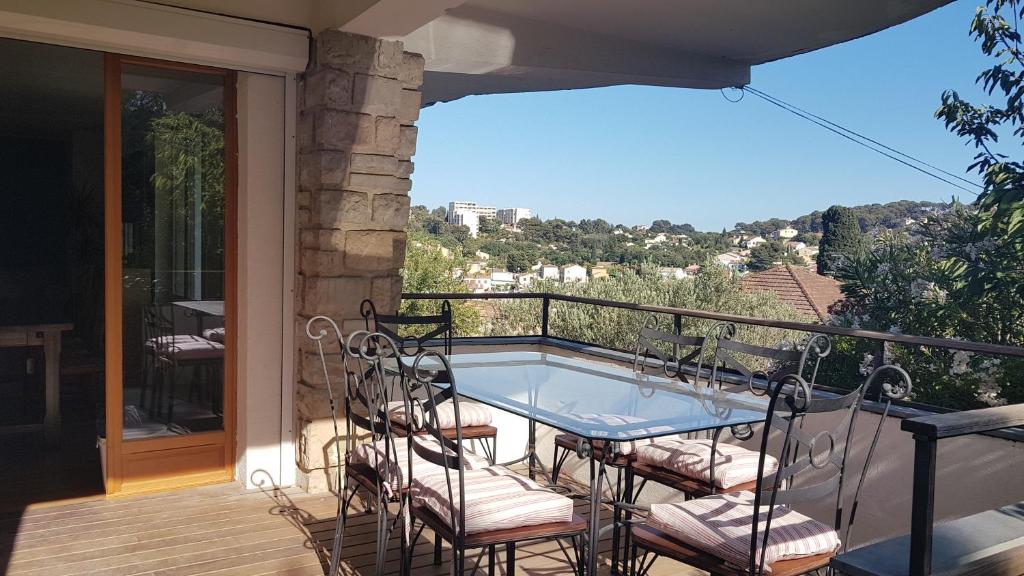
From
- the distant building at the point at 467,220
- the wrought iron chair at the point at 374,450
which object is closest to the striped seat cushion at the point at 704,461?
the wrought iron chair at the point at 374,450

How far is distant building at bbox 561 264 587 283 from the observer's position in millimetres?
13995

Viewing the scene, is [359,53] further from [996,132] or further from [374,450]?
[996,132]

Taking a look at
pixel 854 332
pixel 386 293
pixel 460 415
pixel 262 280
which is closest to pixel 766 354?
pixel 854 332

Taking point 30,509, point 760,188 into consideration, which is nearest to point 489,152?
point 760,188

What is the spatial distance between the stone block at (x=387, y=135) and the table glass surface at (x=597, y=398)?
1056 mm

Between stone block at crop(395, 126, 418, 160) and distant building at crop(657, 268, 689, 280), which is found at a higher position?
stone block at crop(395, 126, 418, 160)

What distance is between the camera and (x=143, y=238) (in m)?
3.74

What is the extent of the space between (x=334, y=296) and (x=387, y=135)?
81cm

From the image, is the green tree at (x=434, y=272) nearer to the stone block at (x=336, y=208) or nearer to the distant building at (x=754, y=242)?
the distant building at (x=754, y=242)

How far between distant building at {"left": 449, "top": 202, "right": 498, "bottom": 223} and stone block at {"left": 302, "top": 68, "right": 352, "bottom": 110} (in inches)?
836

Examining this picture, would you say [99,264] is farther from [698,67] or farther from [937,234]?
[937,234]

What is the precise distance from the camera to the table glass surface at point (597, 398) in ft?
7.78

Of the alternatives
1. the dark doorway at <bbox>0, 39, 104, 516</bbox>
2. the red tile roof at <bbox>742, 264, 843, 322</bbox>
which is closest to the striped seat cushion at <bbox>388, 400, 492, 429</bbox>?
the dark doorway at <bbox>0, 39, 104, 516</bbox>

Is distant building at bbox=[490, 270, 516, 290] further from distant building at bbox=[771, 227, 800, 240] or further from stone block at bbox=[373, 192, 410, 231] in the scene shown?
stone block at bbox=[373, 192, 410, 231]
